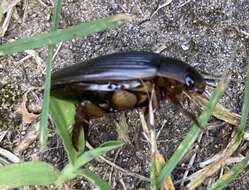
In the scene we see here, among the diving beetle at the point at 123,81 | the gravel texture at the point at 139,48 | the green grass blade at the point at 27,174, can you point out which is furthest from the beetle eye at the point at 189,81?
the green grass blade at the point at 27,174

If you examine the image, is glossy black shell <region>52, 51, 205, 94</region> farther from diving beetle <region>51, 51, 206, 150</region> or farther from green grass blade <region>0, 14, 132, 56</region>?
green grass blade <region>0, 14, 132, 56</region>

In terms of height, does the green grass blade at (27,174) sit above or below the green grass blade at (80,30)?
below

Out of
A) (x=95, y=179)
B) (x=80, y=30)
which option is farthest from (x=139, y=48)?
(x=95, y=179)

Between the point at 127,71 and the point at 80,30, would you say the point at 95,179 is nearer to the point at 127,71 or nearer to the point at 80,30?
the point at 127,71

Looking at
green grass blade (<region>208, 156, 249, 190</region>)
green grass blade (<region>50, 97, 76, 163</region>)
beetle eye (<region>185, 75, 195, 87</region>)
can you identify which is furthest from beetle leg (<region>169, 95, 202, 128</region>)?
green grass blade (<region>50, 97, 76, 163</region>)

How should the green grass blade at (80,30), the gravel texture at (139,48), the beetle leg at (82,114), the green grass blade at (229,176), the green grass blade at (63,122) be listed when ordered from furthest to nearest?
the gravel texture at (139,48) < the beetle leg at (82,114) < the green grass blade at (229,176) < the green grass blade at (63,122) < the green grass blade at (80,30)

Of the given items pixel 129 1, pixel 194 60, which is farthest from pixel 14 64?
pixel 194 60

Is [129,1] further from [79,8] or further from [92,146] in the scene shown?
[92,146]

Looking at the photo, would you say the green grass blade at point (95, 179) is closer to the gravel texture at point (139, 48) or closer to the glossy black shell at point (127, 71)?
the gravel texture at point (139, 48)
